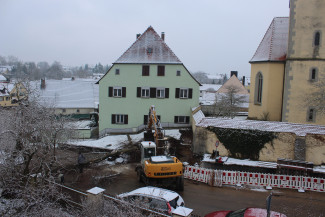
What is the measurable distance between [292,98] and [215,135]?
7466mm

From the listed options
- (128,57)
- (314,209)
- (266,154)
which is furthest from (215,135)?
(128,57)

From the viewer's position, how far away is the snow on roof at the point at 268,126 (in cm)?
2024

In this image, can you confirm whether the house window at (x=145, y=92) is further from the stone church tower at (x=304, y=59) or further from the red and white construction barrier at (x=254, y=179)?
the red and white construction barrier at (x=254, y=179)

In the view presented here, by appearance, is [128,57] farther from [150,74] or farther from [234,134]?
[234,134]

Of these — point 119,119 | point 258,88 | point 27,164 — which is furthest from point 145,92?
point 27,164

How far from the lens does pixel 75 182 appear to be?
17547 mm

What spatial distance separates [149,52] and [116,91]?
532 centimetres

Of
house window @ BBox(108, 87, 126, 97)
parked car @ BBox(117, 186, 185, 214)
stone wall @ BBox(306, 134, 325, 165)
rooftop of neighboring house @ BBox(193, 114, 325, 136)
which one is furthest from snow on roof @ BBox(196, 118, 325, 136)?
house window @ BBox(108, 87, 126, 97)

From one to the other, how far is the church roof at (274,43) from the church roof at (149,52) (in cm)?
809

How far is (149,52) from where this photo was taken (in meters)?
31.7

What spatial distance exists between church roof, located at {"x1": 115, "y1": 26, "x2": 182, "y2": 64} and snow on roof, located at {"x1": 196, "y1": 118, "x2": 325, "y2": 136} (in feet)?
34.2

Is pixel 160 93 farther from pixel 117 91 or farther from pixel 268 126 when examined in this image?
pixel 268 126

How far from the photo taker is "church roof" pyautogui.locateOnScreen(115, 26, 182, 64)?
103 feet

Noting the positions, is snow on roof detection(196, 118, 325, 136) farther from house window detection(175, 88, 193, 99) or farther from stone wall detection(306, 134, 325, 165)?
house window detection(175, 88, 193, 99)
